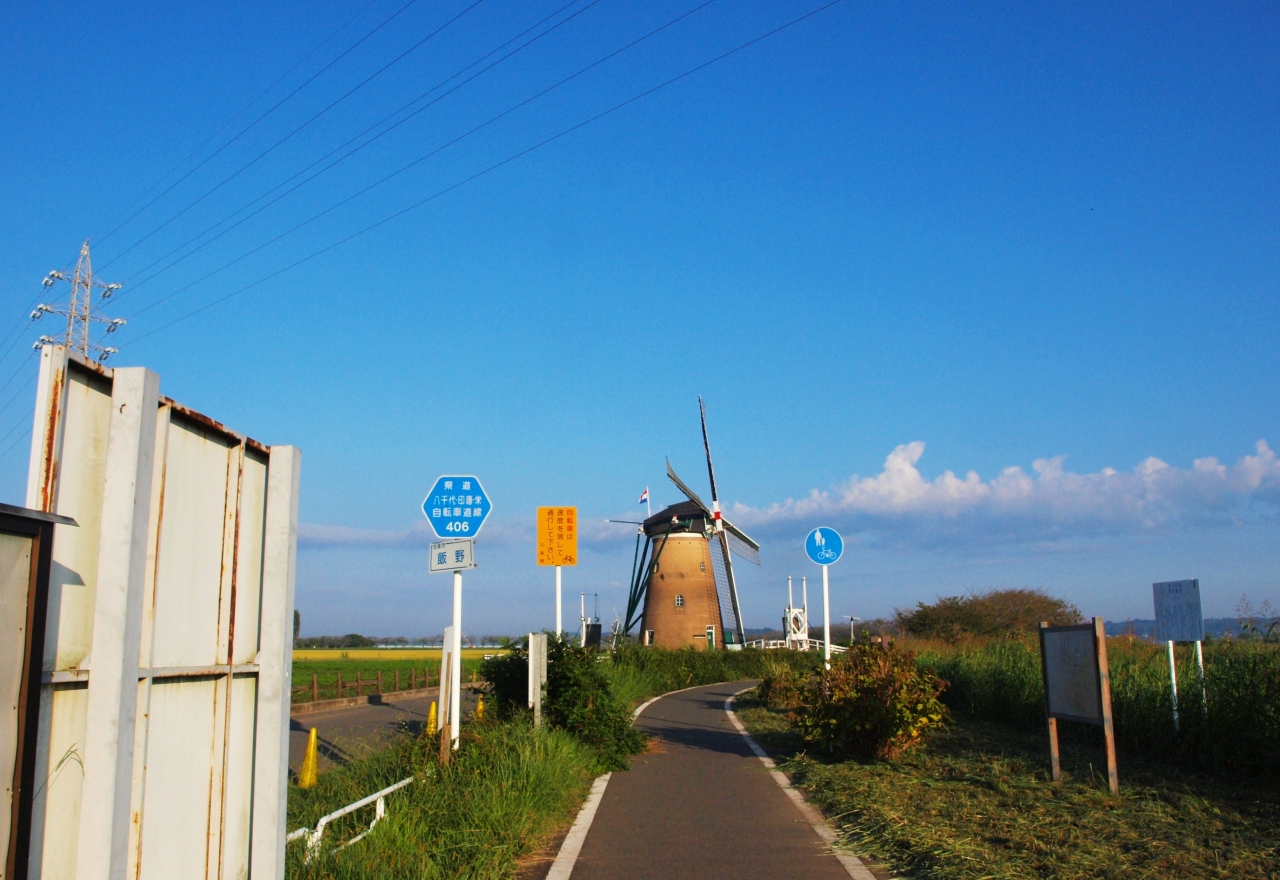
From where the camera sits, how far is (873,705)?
1231cm

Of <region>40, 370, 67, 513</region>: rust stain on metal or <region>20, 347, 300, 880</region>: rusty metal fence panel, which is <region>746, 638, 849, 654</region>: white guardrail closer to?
<region>20, 347, 300, 880</region>: rusty metal fence panel

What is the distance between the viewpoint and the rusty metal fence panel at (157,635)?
112 inches

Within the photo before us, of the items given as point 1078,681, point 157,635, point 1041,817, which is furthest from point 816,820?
point 157,635

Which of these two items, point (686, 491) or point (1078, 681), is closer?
point (1078, 681)

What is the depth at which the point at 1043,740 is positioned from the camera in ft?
46.7

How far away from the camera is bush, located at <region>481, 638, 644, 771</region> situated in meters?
13.8

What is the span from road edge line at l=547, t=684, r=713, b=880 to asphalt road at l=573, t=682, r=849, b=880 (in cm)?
8

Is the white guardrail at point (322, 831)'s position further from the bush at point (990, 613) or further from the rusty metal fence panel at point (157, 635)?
the bush at point (990, 613)

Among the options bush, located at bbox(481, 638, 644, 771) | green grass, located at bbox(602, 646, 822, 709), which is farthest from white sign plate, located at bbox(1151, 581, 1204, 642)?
green grass, located at bbox(602, 646, 822, 709)

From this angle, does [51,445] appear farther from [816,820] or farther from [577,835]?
[816,820]

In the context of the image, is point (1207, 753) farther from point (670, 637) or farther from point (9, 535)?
point (670, 637)

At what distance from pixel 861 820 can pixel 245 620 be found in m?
6.93

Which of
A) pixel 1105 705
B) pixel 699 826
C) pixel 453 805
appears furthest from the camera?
pixel 1105 705

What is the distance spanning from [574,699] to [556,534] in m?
3.51
